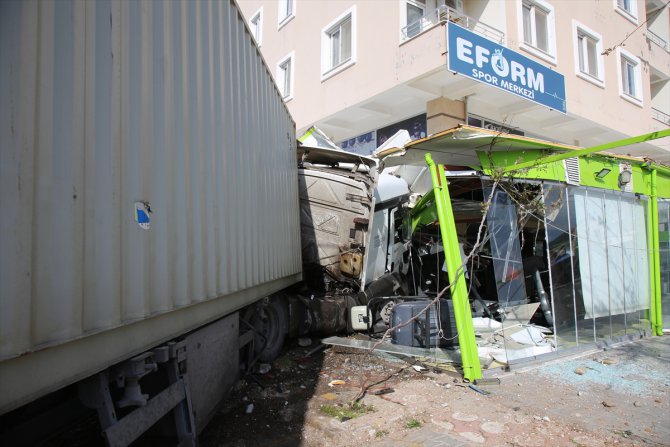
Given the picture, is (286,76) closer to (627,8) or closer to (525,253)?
(525,253)

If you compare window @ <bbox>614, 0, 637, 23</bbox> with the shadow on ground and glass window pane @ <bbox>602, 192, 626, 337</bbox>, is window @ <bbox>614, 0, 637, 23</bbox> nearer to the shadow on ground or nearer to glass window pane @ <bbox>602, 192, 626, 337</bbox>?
glass window pane @ <bbox>602, 192, 626, 337</bbox>

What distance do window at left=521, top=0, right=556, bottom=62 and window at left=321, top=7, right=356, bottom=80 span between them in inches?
180

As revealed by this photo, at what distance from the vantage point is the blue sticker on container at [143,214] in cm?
194

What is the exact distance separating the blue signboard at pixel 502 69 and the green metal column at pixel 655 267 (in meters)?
4.00

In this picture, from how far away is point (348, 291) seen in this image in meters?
6.13

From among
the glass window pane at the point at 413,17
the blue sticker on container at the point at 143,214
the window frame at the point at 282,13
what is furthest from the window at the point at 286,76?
the blue sticker on container at the point at 143,214

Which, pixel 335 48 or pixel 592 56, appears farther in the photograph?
pixel 592 56

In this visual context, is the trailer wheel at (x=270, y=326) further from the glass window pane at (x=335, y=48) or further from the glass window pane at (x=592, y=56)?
the glass window pane at (x=592, y=56)

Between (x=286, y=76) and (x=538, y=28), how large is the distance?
8.30 meters

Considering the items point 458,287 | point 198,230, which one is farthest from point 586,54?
point 198,230

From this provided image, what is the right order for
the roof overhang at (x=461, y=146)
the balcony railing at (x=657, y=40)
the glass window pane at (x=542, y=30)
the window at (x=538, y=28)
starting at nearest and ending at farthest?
the roof overhang at (x=461, y=146)
the window at (x=538, y=28)
the glass window pane at (x=542, y=30)
the balcony railing at (x=657, y=40)

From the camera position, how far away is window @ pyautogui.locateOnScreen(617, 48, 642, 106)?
570 inches

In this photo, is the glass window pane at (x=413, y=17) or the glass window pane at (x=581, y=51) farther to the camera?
the glass window pane at (x=581, y=51)

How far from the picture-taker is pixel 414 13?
425 inches
